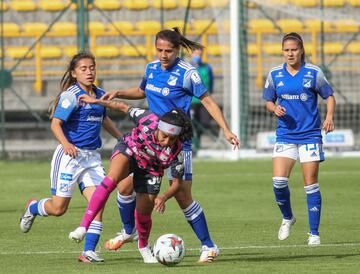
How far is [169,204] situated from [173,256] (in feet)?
20.3

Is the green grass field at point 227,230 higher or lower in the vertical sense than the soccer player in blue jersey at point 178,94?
lower

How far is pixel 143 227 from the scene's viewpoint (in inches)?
378

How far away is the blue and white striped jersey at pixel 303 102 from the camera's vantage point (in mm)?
11438

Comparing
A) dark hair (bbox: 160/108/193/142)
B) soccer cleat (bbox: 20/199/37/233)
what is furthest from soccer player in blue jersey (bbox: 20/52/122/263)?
dark hair (bbox: 160/108/193/142)

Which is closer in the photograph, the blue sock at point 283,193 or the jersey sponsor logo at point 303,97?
the jersey sponsor logo at point 303,97

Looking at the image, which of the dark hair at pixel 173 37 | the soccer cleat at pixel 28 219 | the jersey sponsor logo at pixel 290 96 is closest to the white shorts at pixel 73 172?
the soccer cleat at pixel 28 219

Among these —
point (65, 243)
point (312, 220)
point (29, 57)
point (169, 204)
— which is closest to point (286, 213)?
point (312, 220)

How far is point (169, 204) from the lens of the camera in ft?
50.4

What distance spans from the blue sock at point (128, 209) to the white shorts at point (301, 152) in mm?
1861

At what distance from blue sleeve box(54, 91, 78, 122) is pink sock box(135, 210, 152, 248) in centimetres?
124

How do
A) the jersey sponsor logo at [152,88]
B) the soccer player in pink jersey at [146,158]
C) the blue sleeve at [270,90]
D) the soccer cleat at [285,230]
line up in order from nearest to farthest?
the soccer player in pink jersey at [146,158]
the jersey sponsor logo at [152,88]
the soccer cleat at [285,230]
the blue sleeve at [270,90]

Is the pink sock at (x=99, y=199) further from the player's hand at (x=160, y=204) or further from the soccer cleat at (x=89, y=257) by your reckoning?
the player's hand at (x=160, y=204)

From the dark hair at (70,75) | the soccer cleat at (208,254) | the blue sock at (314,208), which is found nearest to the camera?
the soccer cleat at (208,254)

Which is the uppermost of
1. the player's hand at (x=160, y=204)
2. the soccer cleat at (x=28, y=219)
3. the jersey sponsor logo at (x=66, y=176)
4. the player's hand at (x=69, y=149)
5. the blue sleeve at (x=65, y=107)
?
the blue sleeve at (x=65, y=107)
